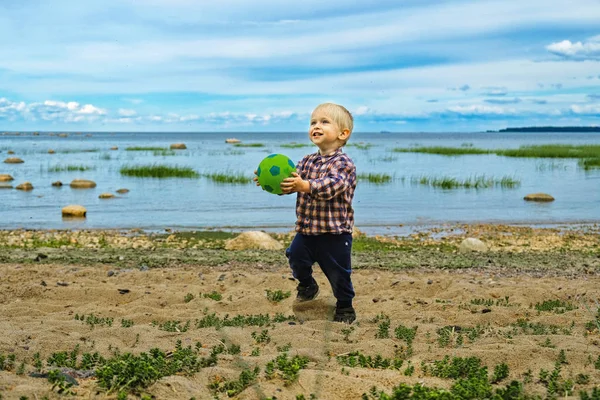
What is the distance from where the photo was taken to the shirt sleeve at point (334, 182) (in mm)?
5902

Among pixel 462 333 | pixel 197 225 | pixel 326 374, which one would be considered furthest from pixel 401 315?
pixel 197 225

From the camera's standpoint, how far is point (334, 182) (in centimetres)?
595

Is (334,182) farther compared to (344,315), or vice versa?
(344,315)

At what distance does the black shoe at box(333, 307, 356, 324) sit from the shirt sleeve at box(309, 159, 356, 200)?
4.31ft

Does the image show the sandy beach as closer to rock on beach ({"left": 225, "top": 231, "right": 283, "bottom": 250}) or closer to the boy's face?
rock on beach ({"left": 225, "top": 231, "right": 283, "bottom": 250})

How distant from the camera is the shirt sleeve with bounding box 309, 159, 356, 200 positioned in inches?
232

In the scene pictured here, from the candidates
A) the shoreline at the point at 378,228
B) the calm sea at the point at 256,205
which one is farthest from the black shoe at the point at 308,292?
the calm sea at the point at 256,205

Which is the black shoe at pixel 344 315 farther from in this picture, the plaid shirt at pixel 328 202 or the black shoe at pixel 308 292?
the plaid shirt at pixel 328 202

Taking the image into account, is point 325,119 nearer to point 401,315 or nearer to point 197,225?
point 401,315

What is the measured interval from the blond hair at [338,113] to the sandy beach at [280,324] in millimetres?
1869

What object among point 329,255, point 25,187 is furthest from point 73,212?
point 329,255

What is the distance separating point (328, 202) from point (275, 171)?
67 centimetres

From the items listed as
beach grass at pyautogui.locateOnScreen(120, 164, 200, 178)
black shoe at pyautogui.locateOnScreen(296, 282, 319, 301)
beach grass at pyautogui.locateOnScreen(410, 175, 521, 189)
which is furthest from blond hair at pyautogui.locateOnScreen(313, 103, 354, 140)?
beach grass at pyautogui.locateOnScreen(120, 164, 200, 178)

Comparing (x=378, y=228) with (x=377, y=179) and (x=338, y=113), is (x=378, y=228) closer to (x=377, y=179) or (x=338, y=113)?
(x=338, y=113)
